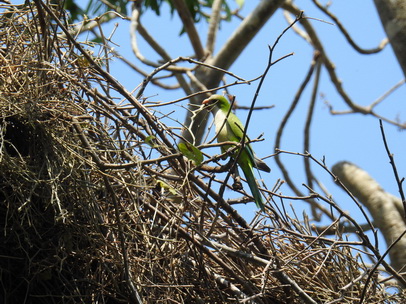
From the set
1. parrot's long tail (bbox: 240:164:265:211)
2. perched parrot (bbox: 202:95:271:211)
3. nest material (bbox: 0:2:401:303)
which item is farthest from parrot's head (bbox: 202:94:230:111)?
nest material (bbox: 0:2:401:303)

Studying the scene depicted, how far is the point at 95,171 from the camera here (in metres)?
2.40

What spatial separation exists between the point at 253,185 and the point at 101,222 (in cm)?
82

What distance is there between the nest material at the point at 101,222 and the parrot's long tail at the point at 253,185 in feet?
0.47

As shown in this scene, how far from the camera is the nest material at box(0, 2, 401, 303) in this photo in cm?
236

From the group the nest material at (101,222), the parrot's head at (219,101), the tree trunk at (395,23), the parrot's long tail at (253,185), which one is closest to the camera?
the nest material at (101,222)

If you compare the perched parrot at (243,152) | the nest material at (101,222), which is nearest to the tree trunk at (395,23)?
the perched parrot at (243,152)

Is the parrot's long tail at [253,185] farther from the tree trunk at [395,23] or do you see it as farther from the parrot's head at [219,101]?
the tree trunk at [395,23]

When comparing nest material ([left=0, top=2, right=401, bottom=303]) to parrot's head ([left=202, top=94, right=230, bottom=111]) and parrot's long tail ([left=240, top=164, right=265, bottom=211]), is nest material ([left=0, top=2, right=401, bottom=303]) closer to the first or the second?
parrot's long tail ([left=240, top=164, right=265, bottom=211])

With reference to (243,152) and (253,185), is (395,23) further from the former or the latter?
(253,185)

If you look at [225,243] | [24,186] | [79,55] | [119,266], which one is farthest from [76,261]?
[79,55]

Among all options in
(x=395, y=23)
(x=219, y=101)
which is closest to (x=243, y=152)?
(x=219, y=101)

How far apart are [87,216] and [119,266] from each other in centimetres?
23

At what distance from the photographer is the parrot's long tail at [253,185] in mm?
2860

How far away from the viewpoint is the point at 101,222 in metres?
2.46
